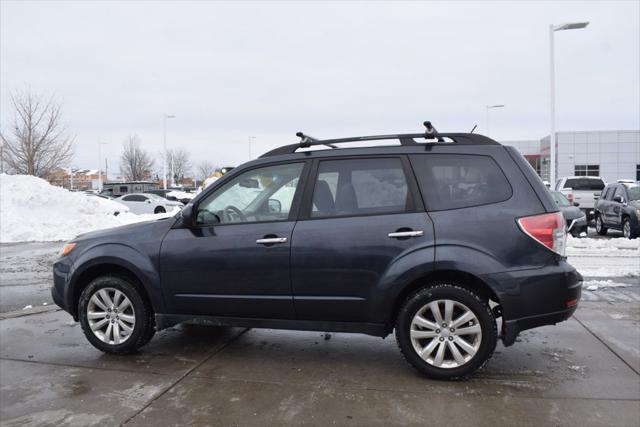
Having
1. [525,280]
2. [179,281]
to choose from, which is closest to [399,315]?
[525,280]

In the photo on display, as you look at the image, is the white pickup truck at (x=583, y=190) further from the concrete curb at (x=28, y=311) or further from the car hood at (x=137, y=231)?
the car hood at (x=137, y=231)

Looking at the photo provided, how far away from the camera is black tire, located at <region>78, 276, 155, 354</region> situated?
4.79m

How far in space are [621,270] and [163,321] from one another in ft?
25.4

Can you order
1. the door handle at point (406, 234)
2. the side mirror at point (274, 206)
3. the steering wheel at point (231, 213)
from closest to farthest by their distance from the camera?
the door handle at point (406, 234) → the side mirror at point (274, 206) → the steering wheel at point (231, 213)

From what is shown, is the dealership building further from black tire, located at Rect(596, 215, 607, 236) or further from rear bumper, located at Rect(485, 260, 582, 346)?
rear bumper, located at Rect(485, 260, 582, 346)

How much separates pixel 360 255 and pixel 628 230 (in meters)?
12.9

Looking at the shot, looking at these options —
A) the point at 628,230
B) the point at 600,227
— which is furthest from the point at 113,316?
the point at 600,227

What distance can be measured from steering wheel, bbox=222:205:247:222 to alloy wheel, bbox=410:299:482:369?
174cm

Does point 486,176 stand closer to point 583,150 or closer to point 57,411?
point 57,411

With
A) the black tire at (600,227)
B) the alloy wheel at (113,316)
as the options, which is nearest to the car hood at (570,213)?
the black tire at (600,227)

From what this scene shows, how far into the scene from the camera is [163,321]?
4805mm

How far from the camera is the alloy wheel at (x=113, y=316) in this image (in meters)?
4.84

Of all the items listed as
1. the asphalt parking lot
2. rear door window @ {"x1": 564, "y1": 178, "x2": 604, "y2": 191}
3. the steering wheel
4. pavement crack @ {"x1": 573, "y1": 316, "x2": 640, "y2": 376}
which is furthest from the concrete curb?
rear door window @ {"x1": 564, "y1": 178, "x2": 604, "y2": 191}

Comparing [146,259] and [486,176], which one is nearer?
[486,176]
